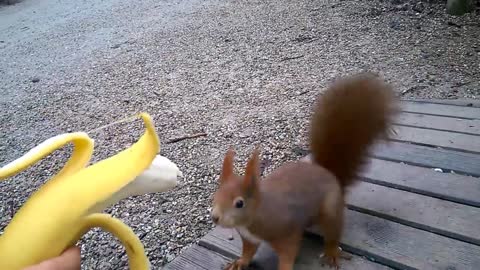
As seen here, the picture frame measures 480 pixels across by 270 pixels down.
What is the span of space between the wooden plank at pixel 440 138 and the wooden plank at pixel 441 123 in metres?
0.04

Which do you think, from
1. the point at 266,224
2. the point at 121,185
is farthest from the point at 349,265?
the point at 121,185

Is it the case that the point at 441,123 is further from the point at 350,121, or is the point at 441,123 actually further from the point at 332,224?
the point at 332,224

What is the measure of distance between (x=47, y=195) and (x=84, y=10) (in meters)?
4.91

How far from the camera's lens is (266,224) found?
0.82 metres

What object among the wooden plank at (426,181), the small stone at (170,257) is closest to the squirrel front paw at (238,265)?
the wooden plank at (426,181)

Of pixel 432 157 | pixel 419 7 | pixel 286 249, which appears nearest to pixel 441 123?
pixel 432 157

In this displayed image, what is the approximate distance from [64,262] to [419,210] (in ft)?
2.40

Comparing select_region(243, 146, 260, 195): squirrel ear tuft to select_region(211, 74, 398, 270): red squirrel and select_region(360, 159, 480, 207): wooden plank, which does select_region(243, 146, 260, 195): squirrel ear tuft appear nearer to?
select_region(211, 74, 398, 270): red squirrel

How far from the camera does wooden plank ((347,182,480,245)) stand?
3.16ft

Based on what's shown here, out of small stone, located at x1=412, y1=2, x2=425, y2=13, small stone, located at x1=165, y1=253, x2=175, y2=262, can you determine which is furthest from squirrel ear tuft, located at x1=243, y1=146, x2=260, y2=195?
small stone, located at x1=412, y1=2, x2=425, y2=13

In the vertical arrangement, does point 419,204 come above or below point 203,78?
above

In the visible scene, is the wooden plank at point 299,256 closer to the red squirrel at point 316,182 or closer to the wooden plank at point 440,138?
the red squirrel at point 316,182

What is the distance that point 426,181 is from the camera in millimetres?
1149

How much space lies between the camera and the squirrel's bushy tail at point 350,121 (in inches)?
37.8
